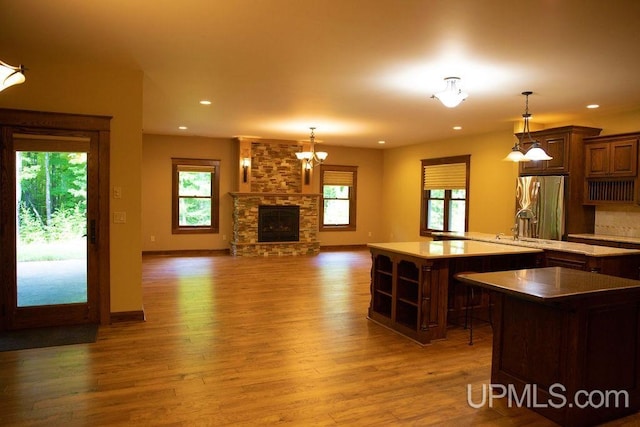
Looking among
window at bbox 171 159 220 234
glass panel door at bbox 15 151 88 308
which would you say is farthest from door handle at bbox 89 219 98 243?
window at bbox 171 159 220 234

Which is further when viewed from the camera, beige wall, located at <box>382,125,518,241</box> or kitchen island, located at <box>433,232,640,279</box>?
beige wall, located at <box>382,125,518,241</box>

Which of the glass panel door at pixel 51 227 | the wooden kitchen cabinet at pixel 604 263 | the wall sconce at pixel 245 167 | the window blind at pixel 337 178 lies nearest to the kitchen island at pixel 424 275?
the wooden kitchen cabinet at pixel 604 263

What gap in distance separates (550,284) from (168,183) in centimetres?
851

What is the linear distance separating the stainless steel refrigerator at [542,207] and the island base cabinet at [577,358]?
11.4ft

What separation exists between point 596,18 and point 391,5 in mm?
1481

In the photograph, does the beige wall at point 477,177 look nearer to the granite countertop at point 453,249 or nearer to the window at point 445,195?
the window at point 445,195

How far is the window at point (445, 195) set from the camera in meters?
9.12

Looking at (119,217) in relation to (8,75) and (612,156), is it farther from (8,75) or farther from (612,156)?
(612,156)

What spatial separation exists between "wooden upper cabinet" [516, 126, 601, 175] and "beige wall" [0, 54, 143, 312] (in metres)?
5.61

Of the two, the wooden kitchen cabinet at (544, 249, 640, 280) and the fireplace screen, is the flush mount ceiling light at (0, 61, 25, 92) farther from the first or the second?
the fireplace screen

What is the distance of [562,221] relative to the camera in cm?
627

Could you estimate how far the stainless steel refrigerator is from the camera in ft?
20.6

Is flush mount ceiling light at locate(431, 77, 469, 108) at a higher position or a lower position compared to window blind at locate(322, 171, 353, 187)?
higher

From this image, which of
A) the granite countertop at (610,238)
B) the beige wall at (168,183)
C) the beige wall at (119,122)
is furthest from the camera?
the beige wall at (168,183)
